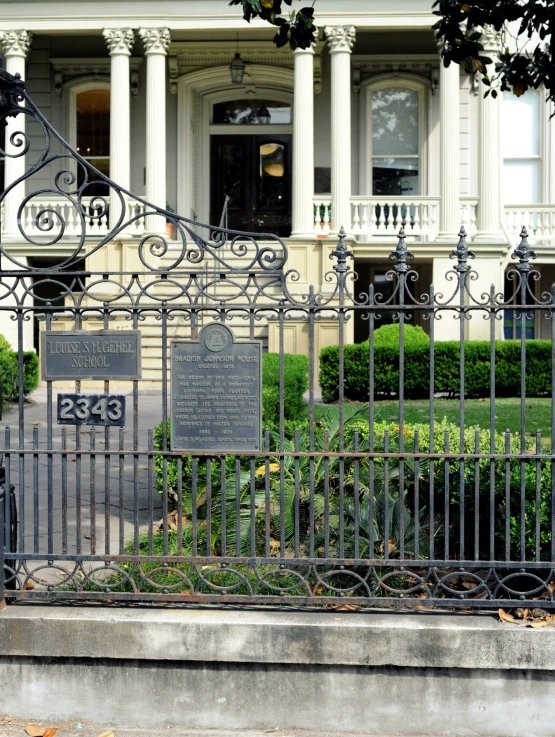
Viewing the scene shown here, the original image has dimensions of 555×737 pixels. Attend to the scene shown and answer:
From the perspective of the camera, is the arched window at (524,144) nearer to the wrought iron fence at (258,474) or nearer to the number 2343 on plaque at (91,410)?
the wrought iron fence at (258,474)

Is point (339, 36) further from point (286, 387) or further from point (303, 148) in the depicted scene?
point (286, 387)

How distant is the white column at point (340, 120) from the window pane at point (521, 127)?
15.1 ft

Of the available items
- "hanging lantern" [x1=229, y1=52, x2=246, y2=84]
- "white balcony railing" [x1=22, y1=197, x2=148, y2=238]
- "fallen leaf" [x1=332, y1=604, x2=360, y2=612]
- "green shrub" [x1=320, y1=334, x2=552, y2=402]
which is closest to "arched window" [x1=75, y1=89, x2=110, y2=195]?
"white balcony railing" [x1=22, y1=197, x2=148, y2=238]

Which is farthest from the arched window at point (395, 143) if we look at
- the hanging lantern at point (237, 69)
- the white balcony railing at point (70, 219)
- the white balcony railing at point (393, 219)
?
the white balcony railing at point (70, 219)

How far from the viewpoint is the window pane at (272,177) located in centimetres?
2358

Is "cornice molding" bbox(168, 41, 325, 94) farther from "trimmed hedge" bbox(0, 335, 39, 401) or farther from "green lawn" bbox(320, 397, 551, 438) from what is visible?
"green lawn" bbox(320, 397, 551, 438)

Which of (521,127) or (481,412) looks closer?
(481,412)

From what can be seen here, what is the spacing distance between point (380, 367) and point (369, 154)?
9682 millimetres

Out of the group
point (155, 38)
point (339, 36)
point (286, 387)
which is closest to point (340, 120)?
point (339, 36)

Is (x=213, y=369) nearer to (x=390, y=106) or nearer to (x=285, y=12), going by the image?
(x=285, y=12)

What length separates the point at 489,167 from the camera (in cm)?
1989

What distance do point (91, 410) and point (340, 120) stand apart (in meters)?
15.8

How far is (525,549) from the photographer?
4750 mm

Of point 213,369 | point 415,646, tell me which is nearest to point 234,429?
point 213,369
